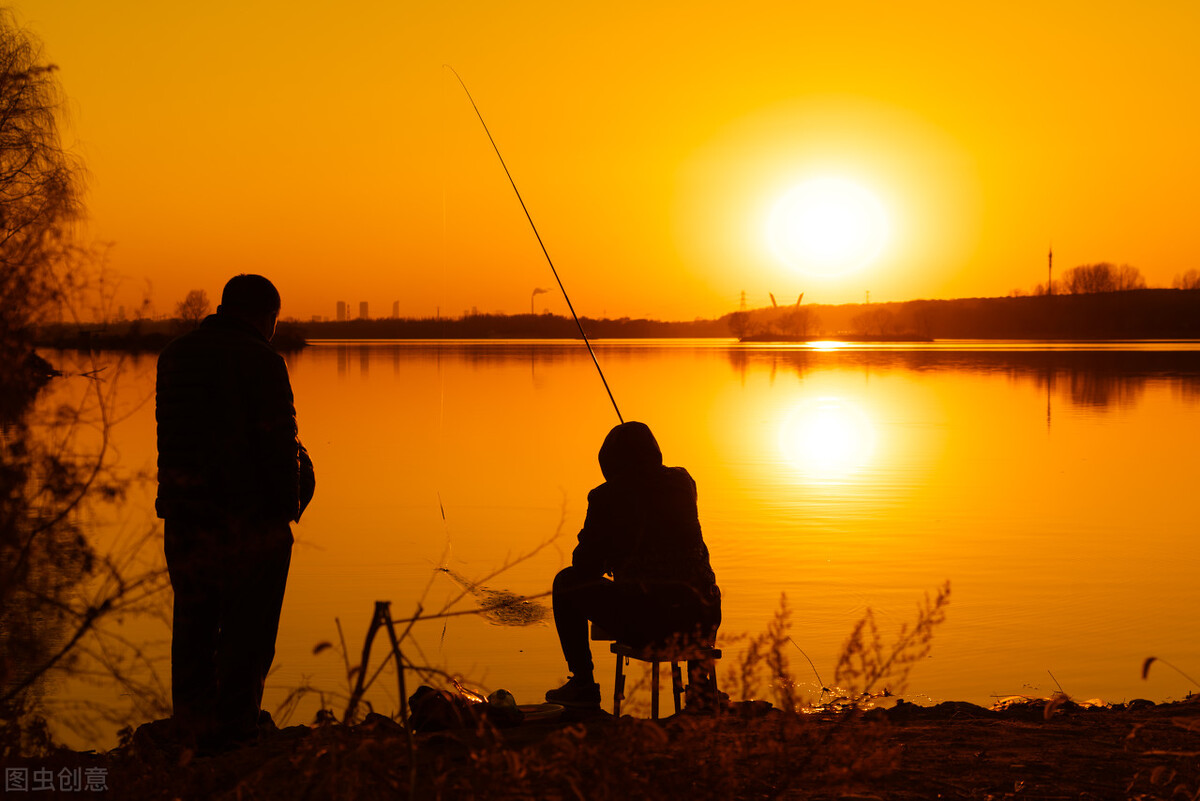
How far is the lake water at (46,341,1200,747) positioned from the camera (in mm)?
6539

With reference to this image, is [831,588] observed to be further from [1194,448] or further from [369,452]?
[1194,448]

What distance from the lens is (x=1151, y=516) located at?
38.0 ft

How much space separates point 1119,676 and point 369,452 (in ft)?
39.1

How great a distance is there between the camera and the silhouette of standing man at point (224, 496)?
→ 167 inches

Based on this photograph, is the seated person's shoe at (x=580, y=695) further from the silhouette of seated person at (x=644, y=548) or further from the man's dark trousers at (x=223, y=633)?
the man's dark trousers at (x=223, y=633)

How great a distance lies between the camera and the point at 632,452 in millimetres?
4719

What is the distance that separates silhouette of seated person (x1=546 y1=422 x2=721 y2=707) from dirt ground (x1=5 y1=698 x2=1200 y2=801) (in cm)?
48

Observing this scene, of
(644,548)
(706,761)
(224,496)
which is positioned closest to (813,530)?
(644,548)

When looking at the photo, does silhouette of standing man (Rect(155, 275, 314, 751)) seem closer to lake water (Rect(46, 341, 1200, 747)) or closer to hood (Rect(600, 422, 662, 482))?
lake water (Rect(46, 341, 1200, 747))

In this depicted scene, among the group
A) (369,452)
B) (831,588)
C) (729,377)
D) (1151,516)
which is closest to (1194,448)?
(1151,516)

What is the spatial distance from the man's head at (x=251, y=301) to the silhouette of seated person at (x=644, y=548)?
1476 millimetres

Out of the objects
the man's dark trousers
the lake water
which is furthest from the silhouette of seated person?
the man's dark trousers

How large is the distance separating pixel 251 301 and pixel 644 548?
1883 mm

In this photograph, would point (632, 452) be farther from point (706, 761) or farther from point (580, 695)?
point (706, 761)
